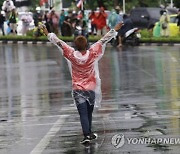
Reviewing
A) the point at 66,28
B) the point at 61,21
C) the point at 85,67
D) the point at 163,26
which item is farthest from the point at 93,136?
the point at 61,21

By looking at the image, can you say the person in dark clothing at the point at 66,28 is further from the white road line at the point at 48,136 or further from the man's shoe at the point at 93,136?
the man's shoe at the point at 93,136

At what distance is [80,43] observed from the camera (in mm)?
11422

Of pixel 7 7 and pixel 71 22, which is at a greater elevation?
pixel 7 7

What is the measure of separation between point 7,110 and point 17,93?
9.97ft

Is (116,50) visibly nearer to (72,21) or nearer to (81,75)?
(72,21)

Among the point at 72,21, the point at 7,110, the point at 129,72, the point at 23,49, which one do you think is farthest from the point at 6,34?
the point at 7,110

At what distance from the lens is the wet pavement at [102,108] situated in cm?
1099

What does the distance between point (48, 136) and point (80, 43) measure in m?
1.59

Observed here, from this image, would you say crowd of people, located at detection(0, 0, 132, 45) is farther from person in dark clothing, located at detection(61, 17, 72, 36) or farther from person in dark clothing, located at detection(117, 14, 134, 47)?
person in dark clothing, located at detection(117, 14, 134, 47)

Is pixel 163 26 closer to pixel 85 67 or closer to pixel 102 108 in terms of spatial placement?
pixel 102 108

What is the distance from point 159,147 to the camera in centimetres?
1048

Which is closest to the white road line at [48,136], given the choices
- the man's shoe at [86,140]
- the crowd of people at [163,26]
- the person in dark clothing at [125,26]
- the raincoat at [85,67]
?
the man's shoe at [86,140]

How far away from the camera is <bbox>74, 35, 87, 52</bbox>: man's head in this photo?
11.4m

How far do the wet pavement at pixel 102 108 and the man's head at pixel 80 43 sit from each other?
1.39 meters
